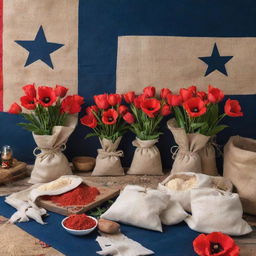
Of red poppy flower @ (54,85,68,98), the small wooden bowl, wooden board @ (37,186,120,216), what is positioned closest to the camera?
wooden board @ (37,186,120,216)

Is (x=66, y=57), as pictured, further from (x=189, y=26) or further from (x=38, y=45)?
(x=189, y=26)

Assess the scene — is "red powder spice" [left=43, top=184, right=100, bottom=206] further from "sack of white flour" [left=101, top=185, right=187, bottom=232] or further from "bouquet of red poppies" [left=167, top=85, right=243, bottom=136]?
"bouquet of red poppies" [left=167, top=85, right=243, bottom=136]

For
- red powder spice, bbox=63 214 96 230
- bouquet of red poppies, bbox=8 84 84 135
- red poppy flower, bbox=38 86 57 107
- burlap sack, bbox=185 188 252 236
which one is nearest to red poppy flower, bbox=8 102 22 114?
bouquet of red poppies, bbox=8 84 84 135

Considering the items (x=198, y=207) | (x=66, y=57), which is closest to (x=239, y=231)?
(x=198, y=207)

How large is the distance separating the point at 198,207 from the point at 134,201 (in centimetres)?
21

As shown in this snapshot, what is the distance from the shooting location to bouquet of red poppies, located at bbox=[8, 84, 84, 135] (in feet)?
5.53

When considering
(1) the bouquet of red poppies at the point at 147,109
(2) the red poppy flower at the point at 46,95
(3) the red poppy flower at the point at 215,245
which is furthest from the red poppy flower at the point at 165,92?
(3) the red poppy flower at the point at 215,245

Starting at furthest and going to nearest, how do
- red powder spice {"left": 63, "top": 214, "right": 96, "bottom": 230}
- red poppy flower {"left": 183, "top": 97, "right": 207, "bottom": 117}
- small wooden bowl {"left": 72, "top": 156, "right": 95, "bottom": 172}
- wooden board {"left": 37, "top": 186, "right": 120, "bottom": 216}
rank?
small wooden bowl {"left": 72, "top": 156, "right": 95, "bottom": 172}
red poppy flower {"left": 183, "top": 97, "right": 207, "bottom": 117}
wooden board {"left": 37, "top": 186, "right": 120, "bottom": 216}
red powder spice {"left": 63, "top": 214, "right": 96, "bottom": 230}

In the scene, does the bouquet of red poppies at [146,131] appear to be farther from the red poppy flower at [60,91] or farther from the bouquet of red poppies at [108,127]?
the red poppy flower at [60,91]

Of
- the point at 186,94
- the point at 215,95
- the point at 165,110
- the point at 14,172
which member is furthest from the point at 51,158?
the point at 215,95

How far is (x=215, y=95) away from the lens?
1.68 metres

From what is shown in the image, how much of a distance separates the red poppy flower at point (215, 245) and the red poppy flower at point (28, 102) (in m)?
0.85

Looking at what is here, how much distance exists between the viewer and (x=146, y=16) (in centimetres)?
179

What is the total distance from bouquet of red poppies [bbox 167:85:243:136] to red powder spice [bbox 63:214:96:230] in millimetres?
586
